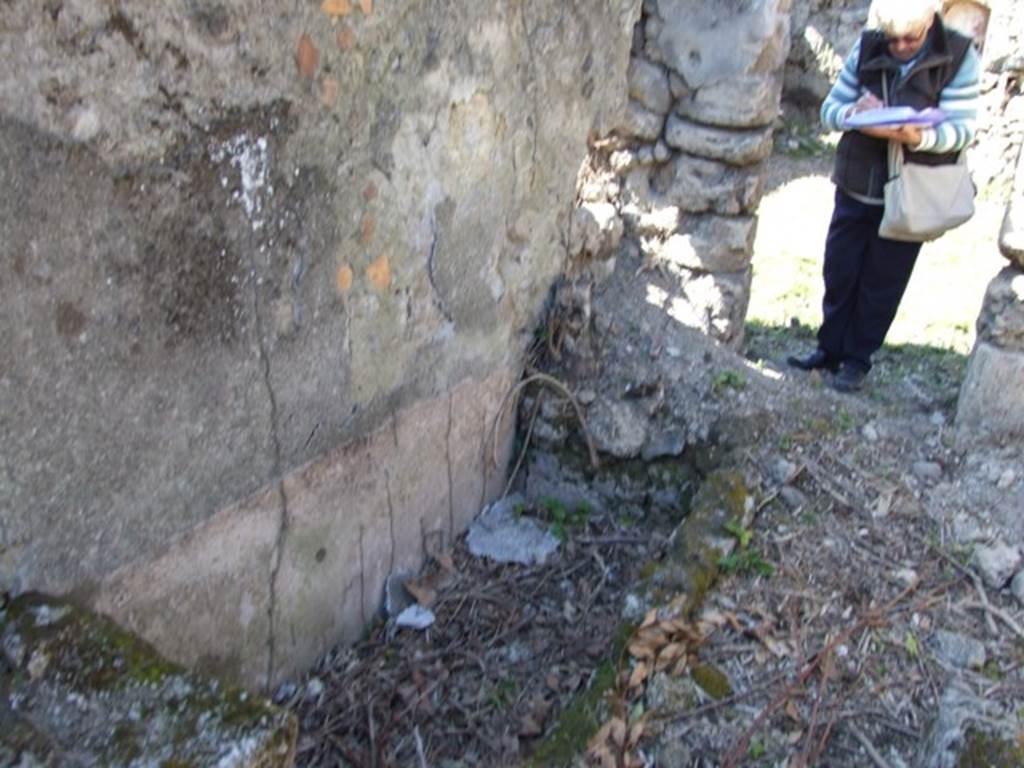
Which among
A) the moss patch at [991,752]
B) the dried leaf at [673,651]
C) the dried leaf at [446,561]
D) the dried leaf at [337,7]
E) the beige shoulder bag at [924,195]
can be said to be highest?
the dried leaf at [337,7]

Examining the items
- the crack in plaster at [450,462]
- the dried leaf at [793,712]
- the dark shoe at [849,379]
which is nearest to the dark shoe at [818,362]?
the dark shoe at [849,379]

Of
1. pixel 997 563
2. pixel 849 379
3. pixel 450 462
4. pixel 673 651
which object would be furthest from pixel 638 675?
pixel 849 379

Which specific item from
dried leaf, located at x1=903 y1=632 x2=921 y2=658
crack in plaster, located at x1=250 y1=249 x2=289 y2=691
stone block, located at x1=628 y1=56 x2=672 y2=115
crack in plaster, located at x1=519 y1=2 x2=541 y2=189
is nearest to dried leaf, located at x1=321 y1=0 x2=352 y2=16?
crack in plaster, located at x1=250 y1=249 x2=289 y2=691

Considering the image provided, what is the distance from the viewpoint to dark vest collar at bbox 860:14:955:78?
10.3 ft

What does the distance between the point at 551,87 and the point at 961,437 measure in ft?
5.46

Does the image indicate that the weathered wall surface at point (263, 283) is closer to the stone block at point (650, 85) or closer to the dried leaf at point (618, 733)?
the stone block at point (650, 85)

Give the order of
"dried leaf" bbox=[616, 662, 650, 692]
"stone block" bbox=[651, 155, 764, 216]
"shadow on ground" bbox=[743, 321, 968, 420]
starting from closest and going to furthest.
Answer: "dried leaf" bbox=[616, 662, 650, 692]
"shadow on ground" bbox=[743, 321, 968, 420]
"stone block" bbox=[651, 155, 764, 216]

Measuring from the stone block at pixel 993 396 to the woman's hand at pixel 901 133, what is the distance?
0.68 m

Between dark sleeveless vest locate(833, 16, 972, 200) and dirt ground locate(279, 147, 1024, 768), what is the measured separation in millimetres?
722

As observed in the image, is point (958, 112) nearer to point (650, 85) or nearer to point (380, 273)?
point (650, 85)

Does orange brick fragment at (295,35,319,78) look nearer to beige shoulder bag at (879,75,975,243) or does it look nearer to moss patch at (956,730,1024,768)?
moss patch at (956,730,1024,768)

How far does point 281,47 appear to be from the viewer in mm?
2002

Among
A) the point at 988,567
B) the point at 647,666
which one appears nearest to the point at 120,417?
the point at 647,666

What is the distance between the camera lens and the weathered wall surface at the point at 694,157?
11.4ft
